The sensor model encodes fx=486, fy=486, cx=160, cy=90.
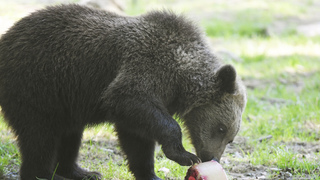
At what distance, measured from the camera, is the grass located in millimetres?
6230

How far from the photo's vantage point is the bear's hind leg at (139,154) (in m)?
5.78

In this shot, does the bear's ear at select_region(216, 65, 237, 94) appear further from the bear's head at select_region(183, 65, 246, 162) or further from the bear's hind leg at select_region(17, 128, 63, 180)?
the bear's hind leg at select_region(17, 128, 63, 180)

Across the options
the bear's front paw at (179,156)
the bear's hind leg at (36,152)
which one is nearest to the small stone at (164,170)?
the bear's front paw at (179,156)

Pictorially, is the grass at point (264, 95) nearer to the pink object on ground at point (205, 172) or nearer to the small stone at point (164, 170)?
the small stone at point (164, 170)

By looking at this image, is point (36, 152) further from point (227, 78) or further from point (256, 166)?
point (256, 166)

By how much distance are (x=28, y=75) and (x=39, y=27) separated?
60 cm

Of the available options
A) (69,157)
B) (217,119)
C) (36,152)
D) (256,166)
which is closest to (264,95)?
(256,166)

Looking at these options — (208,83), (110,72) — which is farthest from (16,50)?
(208,83)

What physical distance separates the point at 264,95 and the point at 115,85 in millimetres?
5196

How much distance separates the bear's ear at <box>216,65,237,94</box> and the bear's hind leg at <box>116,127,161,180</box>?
1096mm

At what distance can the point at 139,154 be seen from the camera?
19.0ft

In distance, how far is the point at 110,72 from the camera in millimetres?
5383

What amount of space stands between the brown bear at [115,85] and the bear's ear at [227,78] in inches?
0.4

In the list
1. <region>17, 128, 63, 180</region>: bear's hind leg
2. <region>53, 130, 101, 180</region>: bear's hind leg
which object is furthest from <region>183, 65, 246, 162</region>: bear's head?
<region>17, 128, 63, 180</region>: bear's hind leg
